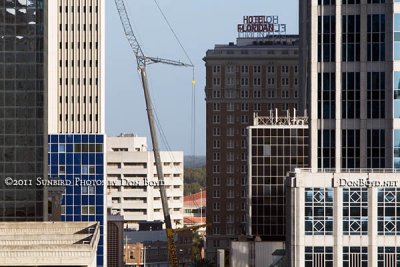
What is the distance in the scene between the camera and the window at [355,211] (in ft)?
542

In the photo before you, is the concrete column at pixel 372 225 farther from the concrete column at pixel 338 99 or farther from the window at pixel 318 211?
the concrete column at pixel 338 99

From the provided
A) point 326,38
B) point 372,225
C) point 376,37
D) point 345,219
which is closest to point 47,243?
point 345,219

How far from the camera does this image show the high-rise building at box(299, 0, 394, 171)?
172125mm

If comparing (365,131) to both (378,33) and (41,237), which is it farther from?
(41,237)

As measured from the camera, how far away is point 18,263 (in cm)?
11269

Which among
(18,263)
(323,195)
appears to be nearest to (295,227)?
(323,195)

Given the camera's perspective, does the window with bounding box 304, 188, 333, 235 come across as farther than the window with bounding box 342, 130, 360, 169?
No

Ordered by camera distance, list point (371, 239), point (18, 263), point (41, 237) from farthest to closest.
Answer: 1. point (371, 239)
2. point (41, 237)
3. point (18, 263)

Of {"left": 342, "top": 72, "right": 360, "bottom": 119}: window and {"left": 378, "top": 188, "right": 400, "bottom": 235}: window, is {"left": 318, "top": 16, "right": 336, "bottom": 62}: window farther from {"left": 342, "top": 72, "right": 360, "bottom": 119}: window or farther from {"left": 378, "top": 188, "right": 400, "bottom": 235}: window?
{"left": 378, "top": 188, "right": 400, "bottom": 235}: window

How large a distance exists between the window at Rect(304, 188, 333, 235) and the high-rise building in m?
7.75

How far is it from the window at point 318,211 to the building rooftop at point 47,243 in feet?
72.1

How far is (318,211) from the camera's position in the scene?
165500 mm

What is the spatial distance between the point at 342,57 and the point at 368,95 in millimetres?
4837

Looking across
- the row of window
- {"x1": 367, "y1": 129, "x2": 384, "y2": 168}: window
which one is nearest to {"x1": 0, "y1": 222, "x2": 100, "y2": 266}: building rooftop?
the row of window
